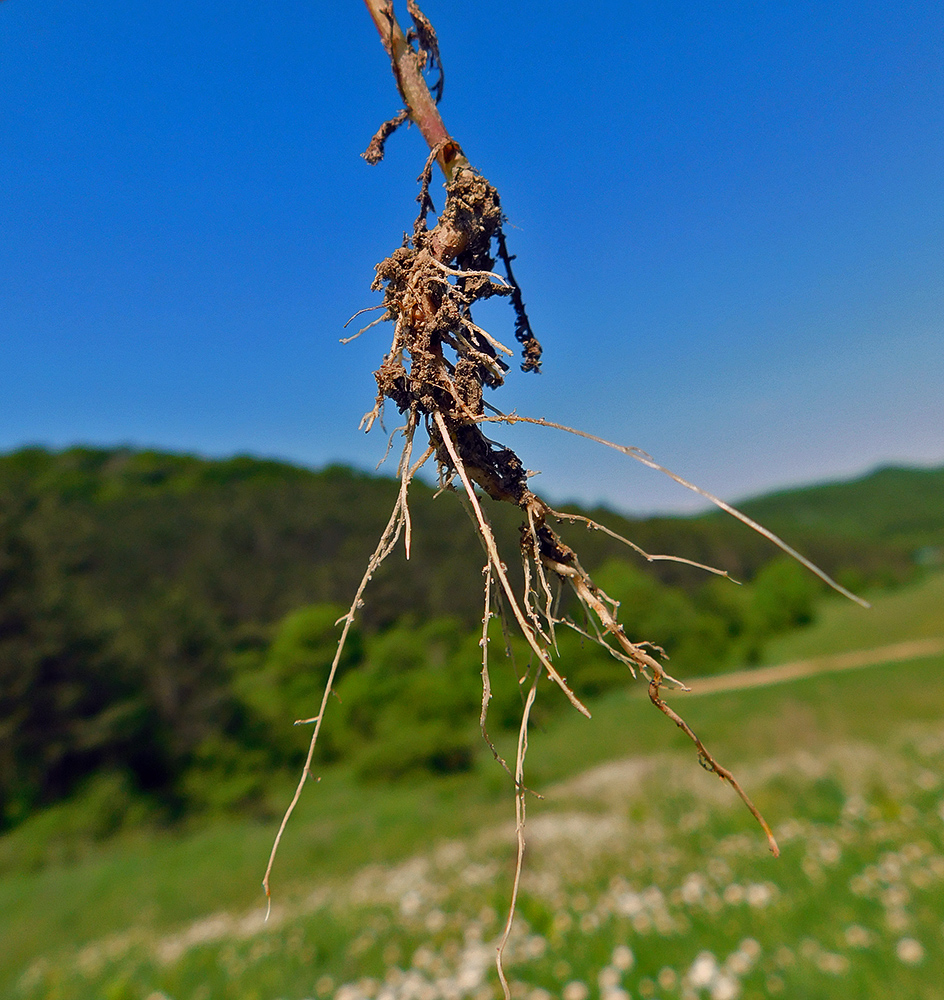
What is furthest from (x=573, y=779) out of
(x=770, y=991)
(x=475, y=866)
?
(x=770, y=991)

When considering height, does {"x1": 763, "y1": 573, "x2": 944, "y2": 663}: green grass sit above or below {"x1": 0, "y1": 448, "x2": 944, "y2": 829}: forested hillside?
below

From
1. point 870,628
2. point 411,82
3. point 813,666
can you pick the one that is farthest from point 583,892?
point 870,628

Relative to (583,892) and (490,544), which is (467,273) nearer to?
(490,544)

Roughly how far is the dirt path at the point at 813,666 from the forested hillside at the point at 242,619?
0.98 metres

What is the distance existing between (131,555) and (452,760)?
504 inches

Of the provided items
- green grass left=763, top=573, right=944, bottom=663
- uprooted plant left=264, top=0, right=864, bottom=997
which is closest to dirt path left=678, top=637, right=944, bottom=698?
green grass left=763, top=573, right=944, bottom=663

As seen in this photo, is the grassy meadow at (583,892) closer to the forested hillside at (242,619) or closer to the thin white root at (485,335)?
the thin white root at (485,335)

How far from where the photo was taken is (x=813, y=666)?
2042 cm

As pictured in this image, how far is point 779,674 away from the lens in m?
20.1

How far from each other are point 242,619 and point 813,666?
60.0 ft

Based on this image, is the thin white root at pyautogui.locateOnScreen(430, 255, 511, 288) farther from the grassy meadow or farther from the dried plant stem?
the grassy meadow

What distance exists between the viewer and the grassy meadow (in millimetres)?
2875

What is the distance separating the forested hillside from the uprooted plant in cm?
750

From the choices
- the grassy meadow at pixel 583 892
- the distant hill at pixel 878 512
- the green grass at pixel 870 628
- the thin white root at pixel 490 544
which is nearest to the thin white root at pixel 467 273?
the thin white root at pixel 490 544
